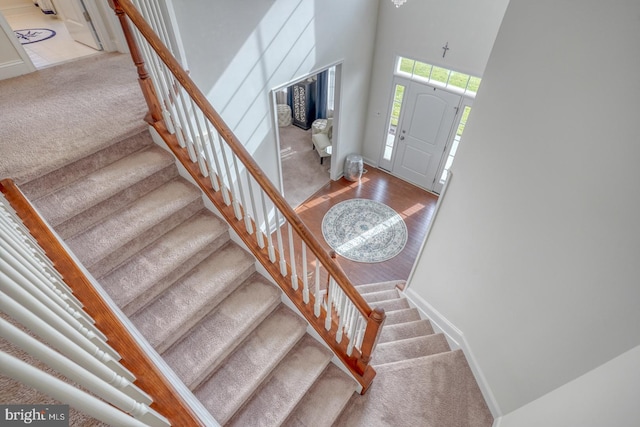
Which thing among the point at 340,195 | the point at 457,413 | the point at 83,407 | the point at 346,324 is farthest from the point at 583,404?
the point at 340,195

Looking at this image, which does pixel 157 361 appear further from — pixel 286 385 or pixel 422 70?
pixel 422 70

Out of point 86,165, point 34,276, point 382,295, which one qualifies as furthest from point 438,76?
point 34,276

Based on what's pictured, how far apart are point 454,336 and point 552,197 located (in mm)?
1652

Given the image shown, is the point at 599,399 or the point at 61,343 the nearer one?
the point at 61,343

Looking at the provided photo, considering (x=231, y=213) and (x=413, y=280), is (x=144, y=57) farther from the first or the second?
(x=413, y=280)

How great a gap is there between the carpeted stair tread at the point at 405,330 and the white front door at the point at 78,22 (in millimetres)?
3995

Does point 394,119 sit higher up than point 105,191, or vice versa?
point 105,191

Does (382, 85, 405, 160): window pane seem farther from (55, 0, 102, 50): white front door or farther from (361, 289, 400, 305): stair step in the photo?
(55, 0, 102, 50): white front door

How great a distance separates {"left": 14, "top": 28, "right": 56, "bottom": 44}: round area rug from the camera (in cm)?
354

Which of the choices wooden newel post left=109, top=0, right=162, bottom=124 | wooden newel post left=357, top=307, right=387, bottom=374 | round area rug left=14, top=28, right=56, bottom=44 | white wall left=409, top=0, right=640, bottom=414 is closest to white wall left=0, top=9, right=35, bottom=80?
round area rug left=14, top=28, right=56, bottom=44

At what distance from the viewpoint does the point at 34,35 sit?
3668 mm

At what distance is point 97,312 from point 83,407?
75 centimetres

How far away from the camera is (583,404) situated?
1.45 m

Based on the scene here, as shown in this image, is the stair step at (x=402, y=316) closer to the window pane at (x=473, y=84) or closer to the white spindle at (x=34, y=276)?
the white spindle at (x=34, y=276)
